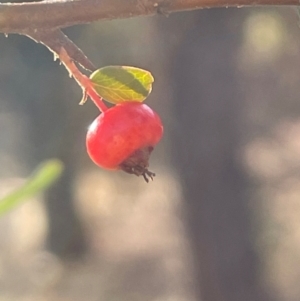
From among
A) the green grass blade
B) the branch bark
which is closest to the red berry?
the branch bark

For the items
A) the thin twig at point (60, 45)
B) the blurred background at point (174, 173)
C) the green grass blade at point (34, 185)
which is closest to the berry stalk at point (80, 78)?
the thin twig at point (60, 45)

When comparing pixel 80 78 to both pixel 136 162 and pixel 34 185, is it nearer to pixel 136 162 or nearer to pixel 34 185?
pixel 136 162

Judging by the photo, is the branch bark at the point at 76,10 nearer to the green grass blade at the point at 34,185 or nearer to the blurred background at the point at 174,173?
the green grass blade at the point at 34,185

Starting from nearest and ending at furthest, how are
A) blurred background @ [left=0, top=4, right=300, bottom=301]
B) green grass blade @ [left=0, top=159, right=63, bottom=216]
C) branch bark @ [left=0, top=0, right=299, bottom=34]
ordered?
green grass blade @ [left=0, top=159, right=63, bottom=216]
branch bark @ [left=0, top=0, right=299, bottom=34]
blurred background @ [left=0, top=4, right=300, bottom=301]

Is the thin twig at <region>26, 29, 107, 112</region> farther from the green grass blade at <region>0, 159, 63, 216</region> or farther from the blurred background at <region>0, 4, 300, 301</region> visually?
the blurred background at <region>0, 4, 300, 301</region>

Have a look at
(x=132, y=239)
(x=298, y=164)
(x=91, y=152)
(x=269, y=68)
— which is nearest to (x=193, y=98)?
(x=269, y=68)

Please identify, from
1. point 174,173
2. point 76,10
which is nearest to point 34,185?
point 76,10
